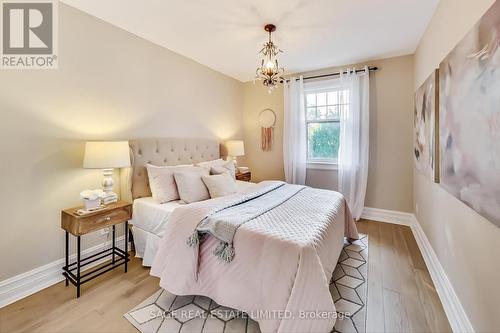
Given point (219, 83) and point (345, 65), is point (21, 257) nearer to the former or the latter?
point (219, 83)

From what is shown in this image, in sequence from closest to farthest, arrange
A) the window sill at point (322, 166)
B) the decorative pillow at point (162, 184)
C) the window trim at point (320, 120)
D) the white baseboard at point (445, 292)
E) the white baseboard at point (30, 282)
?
the white baseboard at point (445, 292), the white baseboard at point (30, 282), the decorative pillow at point (162, 184), the window trim at point (320, 120), the window sill at point (322, 166)

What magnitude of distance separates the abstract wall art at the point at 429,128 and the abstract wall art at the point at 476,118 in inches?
11.3

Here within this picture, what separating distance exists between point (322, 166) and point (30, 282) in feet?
13.1

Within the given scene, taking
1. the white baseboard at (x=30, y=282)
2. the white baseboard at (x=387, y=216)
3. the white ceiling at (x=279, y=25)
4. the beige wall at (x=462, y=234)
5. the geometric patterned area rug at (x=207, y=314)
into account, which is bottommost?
the geometric patterned area rug at (x=207, y=314)

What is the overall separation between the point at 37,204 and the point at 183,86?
227 centimetres

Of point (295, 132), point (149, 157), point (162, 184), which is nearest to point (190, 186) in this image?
point (162, 184)

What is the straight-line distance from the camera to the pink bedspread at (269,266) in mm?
1327

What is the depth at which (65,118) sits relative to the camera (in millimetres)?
2154

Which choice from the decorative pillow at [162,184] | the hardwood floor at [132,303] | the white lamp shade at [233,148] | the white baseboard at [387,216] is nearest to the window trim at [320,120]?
the white baseboard at [387,216]

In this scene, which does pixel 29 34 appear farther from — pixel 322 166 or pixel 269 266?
pixel 322 166

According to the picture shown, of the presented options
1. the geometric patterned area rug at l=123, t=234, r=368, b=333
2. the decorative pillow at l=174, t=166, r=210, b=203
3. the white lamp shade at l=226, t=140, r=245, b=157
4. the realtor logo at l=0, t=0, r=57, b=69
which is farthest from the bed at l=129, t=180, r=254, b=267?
the white lamp shade at l=226, t=140, r=245, b=157

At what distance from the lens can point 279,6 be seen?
218cm

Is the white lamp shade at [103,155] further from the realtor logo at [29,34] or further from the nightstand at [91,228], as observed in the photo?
the realtor logo at [29,34]

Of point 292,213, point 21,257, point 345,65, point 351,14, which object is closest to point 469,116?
point 292,213
